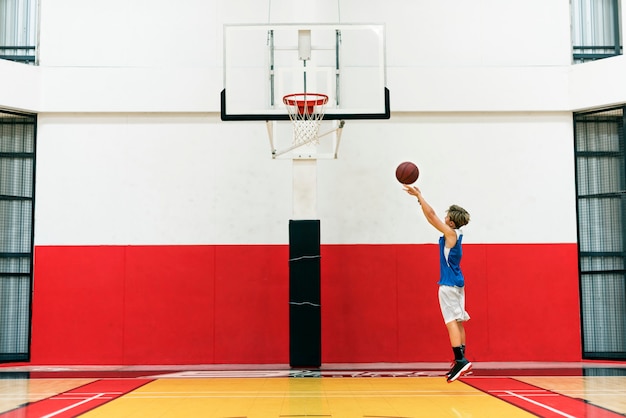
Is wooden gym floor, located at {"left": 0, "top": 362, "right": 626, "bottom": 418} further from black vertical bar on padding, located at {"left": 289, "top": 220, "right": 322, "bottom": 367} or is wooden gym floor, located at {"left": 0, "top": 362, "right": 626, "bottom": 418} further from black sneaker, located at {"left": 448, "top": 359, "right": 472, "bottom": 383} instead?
black vertical bar on padding, located at {"left": 289, "top": 220, "right": 322, "bottom": 367}

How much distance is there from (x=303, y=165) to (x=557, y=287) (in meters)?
4.32

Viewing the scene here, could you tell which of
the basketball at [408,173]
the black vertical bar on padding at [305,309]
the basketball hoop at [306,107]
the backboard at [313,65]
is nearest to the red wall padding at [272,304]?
the black vertical bar on padding at [305,309]

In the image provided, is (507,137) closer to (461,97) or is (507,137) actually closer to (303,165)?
(461,97)

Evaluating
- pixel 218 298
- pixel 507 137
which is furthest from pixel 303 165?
pixel 507 137

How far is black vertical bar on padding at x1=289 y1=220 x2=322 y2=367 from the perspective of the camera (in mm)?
8820

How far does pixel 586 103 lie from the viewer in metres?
9.68

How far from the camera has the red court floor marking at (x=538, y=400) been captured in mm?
5219

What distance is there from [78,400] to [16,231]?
4.60 meters

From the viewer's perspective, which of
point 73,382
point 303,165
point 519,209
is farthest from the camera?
point 519,209

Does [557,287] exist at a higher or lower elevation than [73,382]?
higher

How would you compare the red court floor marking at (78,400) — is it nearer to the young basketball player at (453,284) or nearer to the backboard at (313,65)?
the young basketball player at (453,284)

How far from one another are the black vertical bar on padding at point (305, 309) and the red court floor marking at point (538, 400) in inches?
88.4

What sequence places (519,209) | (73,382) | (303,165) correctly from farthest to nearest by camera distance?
1. (519,209)
2. (303,165)
3. (73,382)

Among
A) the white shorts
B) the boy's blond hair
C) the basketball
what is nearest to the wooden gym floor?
the white shorts
